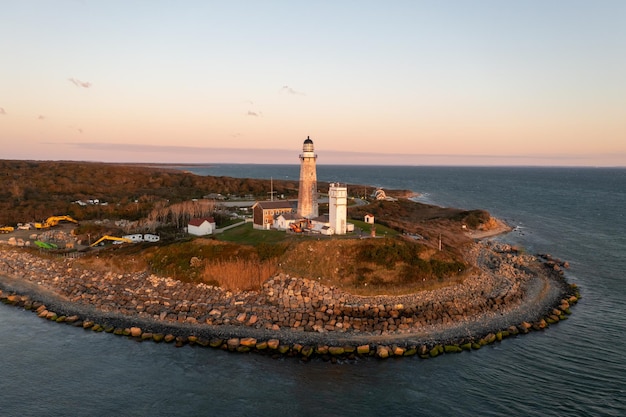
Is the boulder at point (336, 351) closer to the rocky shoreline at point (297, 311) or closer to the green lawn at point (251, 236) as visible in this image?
the rocky shoreline at point (297, 311)

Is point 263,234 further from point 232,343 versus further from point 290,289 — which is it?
point 232,343

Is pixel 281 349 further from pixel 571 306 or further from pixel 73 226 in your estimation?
pixel 73 226

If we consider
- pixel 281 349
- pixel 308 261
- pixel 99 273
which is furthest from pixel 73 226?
pixel 281 349

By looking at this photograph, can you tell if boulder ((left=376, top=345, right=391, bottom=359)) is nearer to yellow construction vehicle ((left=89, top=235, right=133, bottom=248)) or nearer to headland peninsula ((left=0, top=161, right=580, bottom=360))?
headland peninsula ((left=0, top=161, right=580, bottom=360))

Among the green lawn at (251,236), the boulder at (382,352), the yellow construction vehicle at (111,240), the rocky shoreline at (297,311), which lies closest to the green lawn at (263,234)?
the green lawn at (251,236)

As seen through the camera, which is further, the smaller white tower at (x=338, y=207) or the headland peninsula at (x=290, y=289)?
the smaller white tower at (x=338, y=207)
